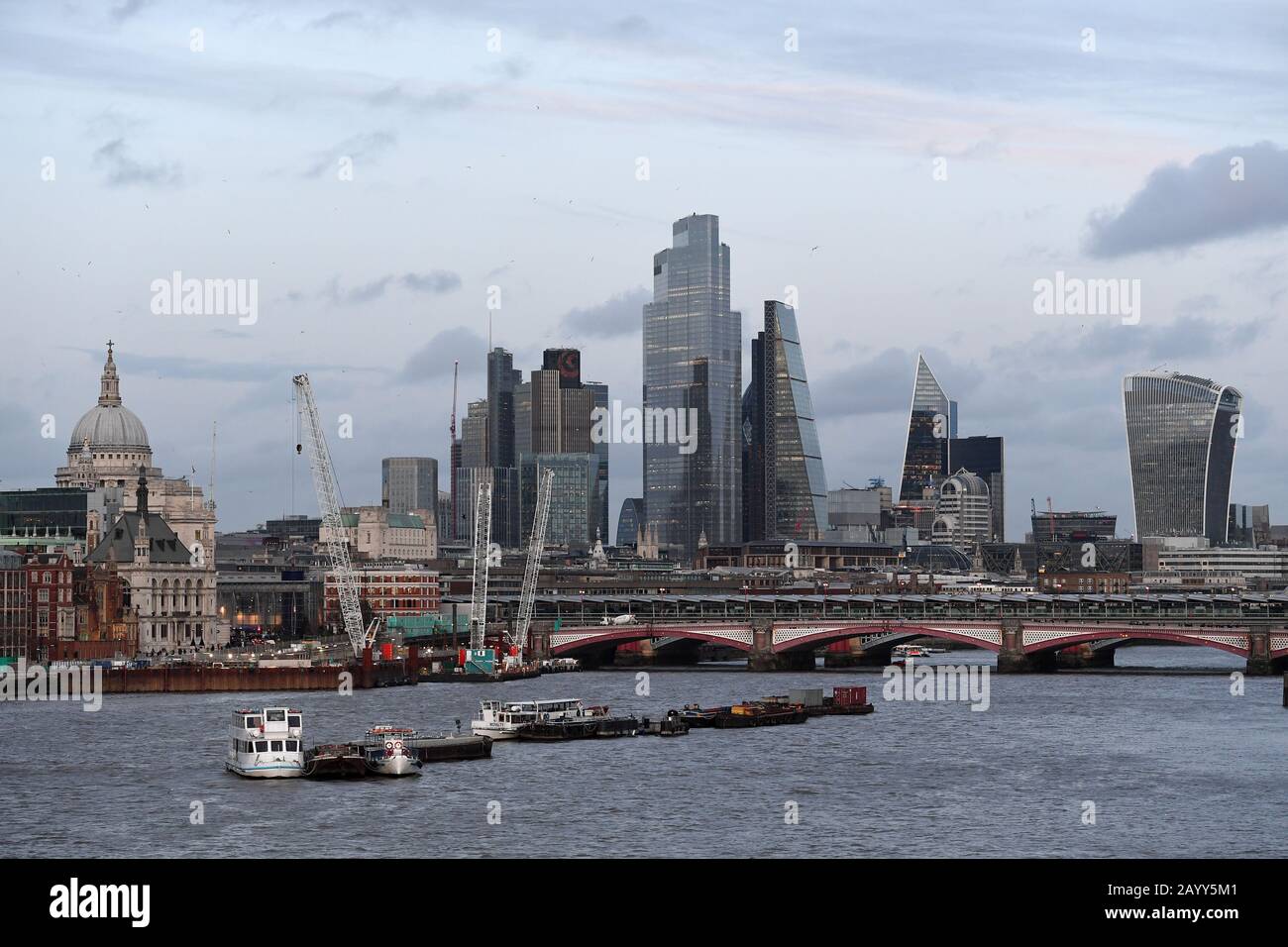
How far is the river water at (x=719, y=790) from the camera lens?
61.0 meters

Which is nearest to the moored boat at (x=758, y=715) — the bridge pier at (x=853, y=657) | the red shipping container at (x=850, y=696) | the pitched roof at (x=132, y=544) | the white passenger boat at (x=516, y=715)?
the red shipping container at (x=850, y=696)

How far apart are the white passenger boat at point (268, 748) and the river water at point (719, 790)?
138 centimetres

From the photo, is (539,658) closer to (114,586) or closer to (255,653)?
(255,653)

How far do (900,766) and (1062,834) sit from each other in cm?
2164

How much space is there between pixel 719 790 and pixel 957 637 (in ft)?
282

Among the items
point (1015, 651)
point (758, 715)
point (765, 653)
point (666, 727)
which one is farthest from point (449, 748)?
point (765, 653)

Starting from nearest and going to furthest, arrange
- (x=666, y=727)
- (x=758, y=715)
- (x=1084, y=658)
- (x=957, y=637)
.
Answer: (x=666, y=727)
(x=758, y=715)
(x=957, y=637)
(x=1084, y=658)

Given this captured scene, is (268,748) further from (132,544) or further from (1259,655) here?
(132,544)

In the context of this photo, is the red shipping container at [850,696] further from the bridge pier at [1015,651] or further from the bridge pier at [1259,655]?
the bridge pier at [1259,655]

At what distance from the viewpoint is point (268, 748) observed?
80875 mm

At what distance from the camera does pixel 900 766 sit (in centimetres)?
8419

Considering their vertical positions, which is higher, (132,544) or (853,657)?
(132,544)
